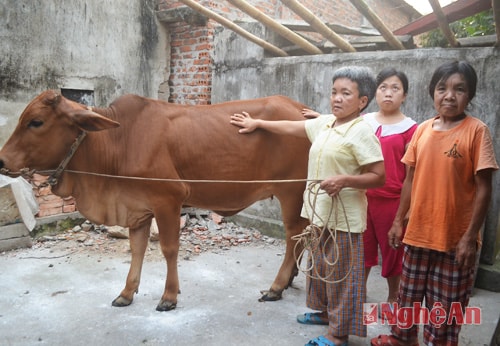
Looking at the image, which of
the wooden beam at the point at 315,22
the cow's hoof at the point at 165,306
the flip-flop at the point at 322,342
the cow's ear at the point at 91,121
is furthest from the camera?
the cow's hoof at the point at 165,306

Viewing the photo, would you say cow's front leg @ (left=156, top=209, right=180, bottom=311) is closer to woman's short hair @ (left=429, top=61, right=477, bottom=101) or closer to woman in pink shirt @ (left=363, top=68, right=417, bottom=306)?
woman in pink shirt @ (left=363, top=68, right=417, bottom=306)

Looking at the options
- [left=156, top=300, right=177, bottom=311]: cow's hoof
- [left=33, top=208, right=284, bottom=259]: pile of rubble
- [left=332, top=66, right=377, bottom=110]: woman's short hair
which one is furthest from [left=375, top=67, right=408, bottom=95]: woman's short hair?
[left=33, top=208, right=284, bottom=259]: pile of rubble

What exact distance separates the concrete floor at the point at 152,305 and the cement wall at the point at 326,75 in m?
1.27

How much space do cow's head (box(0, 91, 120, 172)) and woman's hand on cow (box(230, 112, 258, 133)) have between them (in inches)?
37.7

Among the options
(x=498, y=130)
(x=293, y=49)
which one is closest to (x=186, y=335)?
(x=498, y=130)

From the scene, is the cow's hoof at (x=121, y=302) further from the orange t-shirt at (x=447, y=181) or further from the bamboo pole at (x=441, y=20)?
the bamboo pole at (x=441, y=20)

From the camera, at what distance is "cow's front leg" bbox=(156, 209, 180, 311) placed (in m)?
3.24

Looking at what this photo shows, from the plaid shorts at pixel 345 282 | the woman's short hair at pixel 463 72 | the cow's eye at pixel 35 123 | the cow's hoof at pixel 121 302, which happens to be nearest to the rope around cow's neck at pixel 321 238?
the plaid shorts at pixel 345 282

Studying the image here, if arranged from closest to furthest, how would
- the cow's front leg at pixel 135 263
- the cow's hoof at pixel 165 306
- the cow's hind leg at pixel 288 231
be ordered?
1. the cow's hoof at pixel 165 306
2. the cow's front leg at pixel 135 263
3. the cow's hind leg at pixel 288 231

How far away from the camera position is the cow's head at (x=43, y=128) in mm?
2926

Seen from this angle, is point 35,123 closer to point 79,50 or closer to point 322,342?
point 322,342

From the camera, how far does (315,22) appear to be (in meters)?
3.59

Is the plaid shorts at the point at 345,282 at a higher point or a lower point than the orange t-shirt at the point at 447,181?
lower

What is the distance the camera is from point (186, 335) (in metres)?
2.98
